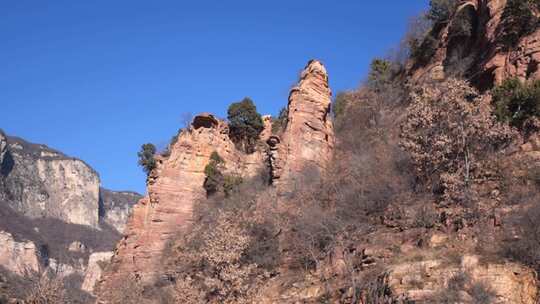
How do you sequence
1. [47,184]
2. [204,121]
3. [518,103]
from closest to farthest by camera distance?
[518,103]
[204,121]
[47,184]

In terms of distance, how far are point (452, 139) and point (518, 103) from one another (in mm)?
3276

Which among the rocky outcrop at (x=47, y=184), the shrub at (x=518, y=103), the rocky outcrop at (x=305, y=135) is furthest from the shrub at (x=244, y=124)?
the rocky outcrop at (x=47, y=184)

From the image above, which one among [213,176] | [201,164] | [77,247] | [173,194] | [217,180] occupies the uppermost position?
[77,247]

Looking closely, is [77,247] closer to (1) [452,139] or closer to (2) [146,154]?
(2) [146,154]

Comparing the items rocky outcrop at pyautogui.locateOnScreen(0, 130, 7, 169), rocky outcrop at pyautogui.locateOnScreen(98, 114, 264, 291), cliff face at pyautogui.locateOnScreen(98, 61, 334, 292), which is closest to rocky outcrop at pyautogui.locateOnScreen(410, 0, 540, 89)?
cliff face at pyautogui.locateOnScreen(98, 61, 334, 292)

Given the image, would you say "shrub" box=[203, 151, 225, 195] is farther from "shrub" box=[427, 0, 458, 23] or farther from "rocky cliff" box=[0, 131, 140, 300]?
"rocky cliff" box=[0, 131, 140, 300]

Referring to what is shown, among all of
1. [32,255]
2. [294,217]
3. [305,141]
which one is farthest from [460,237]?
[32,255]

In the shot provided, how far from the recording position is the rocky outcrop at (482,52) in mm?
25531

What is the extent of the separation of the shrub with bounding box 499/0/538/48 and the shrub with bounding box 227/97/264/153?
60.4ft

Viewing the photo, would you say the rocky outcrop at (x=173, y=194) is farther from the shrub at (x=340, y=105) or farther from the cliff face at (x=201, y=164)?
the shrub at (x=340, y=105)

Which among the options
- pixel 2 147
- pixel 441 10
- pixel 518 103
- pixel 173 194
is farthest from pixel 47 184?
pixel 518 103

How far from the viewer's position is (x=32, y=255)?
98.1 m

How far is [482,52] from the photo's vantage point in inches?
1168

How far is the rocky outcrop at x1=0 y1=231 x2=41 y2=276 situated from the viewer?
9088 cm
